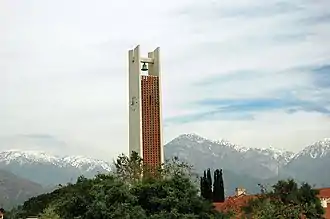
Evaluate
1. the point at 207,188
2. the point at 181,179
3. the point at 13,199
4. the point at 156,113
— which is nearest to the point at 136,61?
the point at 156,113

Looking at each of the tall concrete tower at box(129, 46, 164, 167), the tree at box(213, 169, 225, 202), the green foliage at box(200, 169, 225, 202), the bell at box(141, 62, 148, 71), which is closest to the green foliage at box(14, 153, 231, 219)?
the tall concrete tower at box(129, 46, 164, 167)

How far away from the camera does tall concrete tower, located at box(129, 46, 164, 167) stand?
131 ft

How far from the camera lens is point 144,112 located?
40156 mm

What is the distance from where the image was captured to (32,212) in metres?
47.8

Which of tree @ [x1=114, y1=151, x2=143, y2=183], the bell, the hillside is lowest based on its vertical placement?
tree @ [x1=114, y1=151, x2=143, y2=183]

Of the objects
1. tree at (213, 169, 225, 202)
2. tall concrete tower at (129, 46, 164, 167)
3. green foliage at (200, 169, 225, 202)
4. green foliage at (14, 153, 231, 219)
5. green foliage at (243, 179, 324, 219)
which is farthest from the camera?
tree at (213, 169, 225, 202)

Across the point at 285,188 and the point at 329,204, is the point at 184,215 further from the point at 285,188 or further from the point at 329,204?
the point at 329,204

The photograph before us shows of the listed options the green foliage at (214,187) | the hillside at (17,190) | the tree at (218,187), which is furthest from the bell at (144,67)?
the hillside at (17,190)

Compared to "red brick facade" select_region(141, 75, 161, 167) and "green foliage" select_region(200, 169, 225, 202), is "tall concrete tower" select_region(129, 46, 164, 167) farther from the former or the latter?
"green foliage" select_region(200, 169, 225, 202)

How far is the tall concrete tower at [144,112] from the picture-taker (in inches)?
1566

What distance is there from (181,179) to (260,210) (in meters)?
3.71

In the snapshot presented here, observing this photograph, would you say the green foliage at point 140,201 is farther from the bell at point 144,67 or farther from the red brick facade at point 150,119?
the bell at point 144,67

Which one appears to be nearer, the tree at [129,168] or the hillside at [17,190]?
the tree at [129,168]

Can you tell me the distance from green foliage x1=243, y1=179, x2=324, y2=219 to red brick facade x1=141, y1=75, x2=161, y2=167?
38.5 ft
